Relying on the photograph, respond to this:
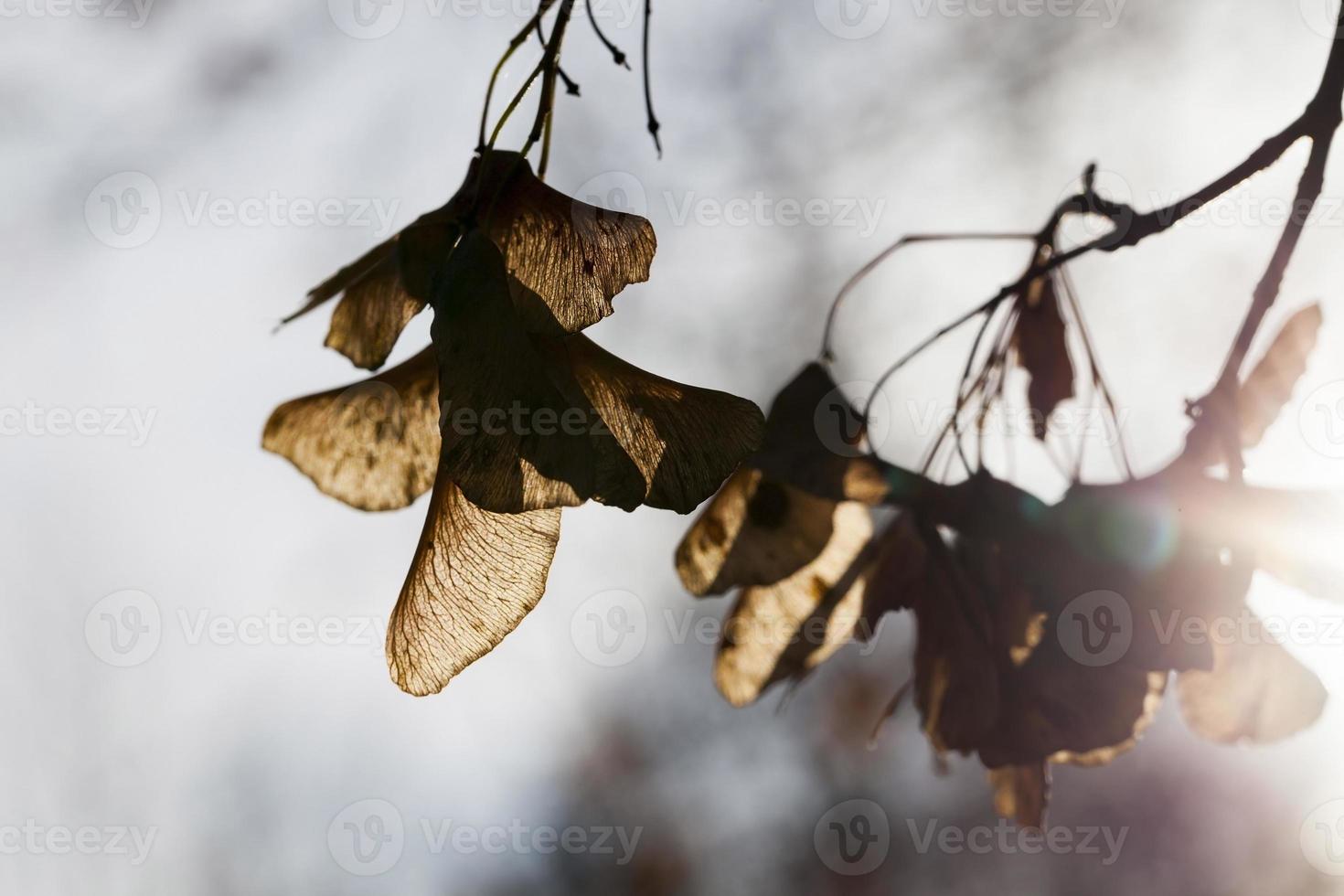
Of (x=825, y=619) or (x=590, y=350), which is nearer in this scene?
(x=590, y=350)

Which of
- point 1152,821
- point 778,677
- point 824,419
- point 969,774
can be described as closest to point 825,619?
point 778,677

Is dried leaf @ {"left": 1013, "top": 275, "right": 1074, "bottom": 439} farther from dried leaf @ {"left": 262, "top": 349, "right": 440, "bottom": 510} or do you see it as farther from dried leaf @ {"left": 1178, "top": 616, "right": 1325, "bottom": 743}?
dried leaf @ {"left": 262, "top": 349, "right": 440, "bottom": 510}

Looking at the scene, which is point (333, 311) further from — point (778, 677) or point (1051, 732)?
point (1051, 732)

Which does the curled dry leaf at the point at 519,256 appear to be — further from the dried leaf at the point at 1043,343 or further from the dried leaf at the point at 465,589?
the dried leaf at the point at 1043,343

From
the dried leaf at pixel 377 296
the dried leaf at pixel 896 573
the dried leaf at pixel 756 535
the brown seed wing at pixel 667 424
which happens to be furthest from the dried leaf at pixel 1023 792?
the dried leaf at pixel 377 296

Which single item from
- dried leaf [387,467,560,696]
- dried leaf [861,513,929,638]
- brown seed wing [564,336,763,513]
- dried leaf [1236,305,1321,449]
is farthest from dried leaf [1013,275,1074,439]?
dried leaf [387,467,560,696]

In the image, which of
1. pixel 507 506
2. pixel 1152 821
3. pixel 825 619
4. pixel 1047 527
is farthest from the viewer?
pixel 1152 821
